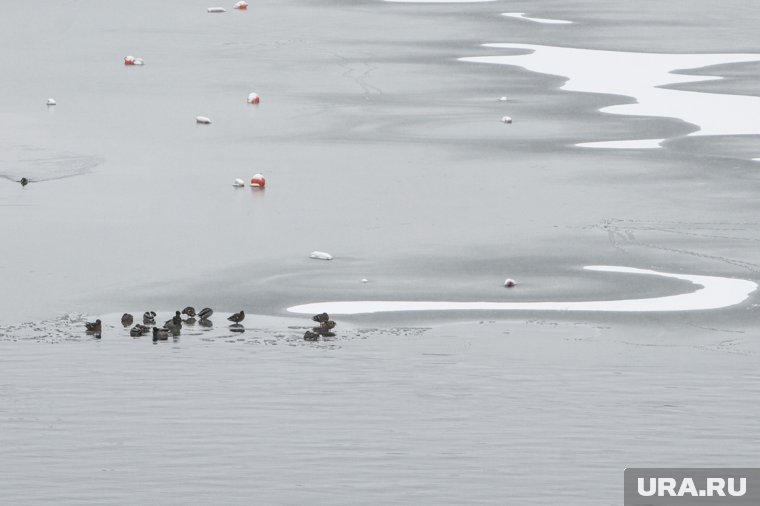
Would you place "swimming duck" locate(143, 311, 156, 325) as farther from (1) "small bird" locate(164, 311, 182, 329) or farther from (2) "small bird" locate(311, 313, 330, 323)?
(2) "small bird" locate(311, 313, 330, 323)

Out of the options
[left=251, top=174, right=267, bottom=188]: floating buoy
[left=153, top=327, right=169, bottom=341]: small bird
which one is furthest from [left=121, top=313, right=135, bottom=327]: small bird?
[left=251, top=174, right=267, bottom=188]: floating buoy

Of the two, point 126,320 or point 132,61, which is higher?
point 132,61

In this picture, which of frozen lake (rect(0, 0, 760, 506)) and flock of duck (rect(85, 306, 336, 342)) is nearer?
frozen lake (rect(0, 0, 760, 506))

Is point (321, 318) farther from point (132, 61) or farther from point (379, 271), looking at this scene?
point (132, 61)

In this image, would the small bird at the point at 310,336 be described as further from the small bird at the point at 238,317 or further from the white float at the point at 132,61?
the white float at the point at 132,61

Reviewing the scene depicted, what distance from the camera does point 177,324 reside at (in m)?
11.7

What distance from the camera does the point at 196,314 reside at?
12164 millimetres

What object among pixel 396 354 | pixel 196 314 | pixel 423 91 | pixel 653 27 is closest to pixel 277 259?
pixel 196 314

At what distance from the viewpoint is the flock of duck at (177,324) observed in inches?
455

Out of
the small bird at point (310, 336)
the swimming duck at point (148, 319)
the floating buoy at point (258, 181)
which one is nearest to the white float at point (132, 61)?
the floating buoy at point (258, 181)

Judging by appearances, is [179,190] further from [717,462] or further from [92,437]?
[717,462]

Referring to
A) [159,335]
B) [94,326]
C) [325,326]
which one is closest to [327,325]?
[325,326]

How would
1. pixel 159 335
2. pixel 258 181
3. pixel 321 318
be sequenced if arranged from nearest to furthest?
pixel 159 335, pixel 321 318, pixel 258 181

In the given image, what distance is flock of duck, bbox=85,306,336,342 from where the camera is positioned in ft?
37.9
